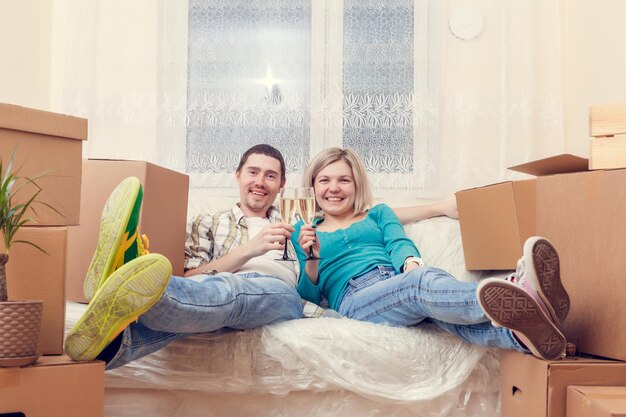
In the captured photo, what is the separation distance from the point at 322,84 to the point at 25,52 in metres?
1.08

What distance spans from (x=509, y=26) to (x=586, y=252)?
54.4 inches

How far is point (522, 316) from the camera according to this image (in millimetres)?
1404

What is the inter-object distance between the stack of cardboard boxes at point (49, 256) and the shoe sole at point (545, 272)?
841 mm

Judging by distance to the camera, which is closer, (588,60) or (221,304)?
(221,304)

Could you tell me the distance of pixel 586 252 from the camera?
59.7 inches

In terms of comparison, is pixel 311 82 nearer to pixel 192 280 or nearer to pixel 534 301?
pixel 192 280

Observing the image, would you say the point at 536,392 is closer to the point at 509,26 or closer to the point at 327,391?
the point at 327,391

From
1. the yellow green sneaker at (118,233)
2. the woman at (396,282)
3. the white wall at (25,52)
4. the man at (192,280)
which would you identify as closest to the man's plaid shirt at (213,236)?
the man at (192,280)

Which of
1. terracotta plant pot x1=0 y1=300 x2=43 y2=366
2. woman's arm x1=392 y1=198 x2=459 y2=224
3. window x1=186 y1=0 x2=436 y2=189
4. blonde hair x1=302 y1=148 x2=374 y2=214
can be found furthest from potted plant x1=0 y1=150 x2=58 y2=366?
window x1=186 y1=0 x2=436 y2=189

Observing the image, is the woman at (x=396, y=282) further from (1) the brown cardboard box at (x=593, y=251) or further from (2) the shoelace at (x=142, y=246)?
(2) the shoelace at (x=142, y=246)

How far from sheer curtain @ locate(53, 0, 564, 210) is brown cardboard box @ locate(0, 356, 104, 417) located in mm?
1383

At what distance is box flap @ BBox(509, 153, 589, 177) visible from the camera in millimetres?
1612

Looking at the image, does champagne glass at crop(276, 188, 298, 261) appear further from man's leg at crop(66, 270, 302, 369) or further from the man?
man's leg at crop(66, 270, 302, 369)

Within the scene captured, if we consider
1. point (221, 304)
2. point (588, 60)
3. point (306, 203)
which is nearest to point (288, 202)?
point (306, 203)
